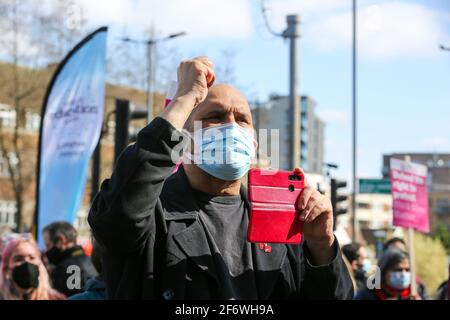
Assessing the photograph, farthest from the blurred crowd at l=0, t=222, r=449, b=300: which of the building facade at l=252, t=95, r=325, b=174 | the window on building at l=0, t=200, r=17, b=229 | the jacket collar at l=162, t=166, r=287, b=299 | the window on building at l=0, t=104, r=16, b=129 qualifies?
the window on building at l=0, t=200, r=17, b=229

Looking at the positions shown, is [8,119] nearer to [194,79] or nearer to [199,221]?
[199,221]

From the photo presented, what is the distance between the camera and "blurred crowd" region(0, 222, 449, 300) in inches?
169

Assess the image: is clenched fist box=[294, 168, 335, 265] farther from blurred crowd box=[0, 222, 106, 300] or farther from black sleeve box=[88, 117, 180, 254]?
blurred crowd box=[0, 222, 106, 300]

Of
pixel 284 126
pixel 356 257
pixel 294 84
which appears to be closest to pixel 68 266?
pixel 284 126

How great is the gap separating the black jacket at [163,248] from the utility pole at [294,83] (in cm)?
936

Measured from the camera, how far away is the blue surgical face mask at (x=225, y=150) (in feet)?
8.24

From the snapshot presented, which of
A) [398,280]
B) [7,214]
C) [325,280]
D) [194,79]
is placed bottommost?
[7,214]

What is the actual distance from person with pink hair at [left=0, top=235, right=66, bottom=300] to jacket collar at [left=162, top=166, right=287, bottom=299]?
2.34 m

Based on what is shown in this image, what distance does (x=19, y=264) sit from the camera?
491 centimetres

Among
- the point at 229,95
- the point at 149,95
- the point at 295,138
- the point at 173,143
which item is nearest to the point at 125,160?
the point at 173,143

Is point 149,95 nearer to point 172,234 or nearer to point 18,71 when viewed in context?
point 18,71

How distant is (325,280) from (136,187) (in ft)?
2.12

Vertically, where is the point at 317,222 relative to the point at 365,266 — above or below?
above

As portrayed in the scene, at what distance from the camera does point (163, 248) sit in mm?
2441
